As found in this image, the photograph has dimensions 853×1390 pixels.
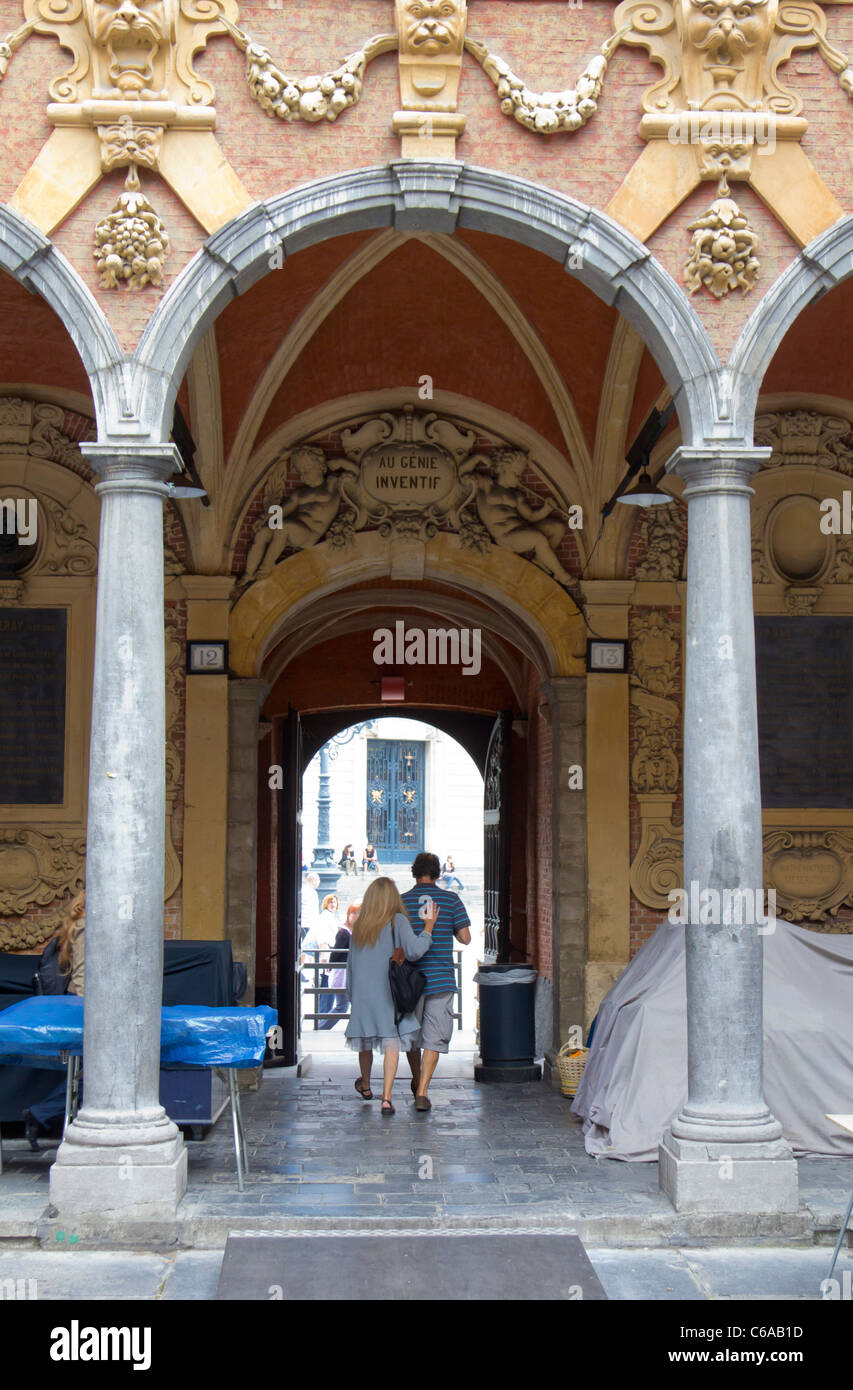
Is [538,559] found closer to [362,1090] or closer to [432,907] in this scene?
[432,907]

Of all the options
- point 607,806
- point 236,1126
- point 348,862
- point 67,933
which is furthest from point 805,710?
point 348,862

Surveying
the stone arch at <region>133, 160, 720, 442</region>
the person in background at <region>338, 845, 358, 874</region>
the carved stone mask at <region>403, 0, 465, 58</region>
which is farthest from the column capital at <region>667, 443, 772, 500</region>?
the person in background at <region>338, 845, 358, 874</region>

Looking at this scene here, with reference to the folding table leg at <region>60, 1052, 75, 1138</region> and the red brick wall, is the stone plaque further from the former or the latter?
the folding table leg at <region>60, 1052, 75, 1138</region>

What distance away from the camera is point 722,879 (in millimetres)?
6836

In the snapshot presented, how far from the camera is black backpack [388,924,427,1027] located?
914cm

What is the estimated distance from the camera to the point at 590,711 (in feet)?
34.8

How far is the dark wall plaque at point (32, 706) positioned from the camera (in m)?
10.2

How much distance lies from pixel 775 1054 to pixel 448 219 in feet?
16.0

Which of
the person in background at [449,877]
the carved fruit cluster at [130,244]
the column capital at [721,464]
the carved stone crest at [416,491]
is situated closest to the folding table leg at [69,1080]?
the carved fruit cluster at [130,244]

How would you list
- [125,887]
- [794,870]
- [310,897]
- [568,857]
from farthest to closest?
1. [310,897]
2. [568,857]
3. [794,870]
4. [125,887]

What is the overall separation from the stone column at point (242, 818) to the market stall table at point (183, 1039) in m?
3.23

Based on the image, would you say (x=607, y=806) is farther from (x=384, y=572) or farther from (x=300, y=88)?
(x=300, y=88)

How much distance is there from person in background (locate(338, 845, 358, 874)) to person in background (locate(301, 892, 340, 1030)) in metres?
2.75

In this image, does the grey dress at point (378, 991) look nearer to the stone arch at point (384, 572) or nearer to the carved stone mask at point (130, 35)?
the stone arch at point (384, 572)
